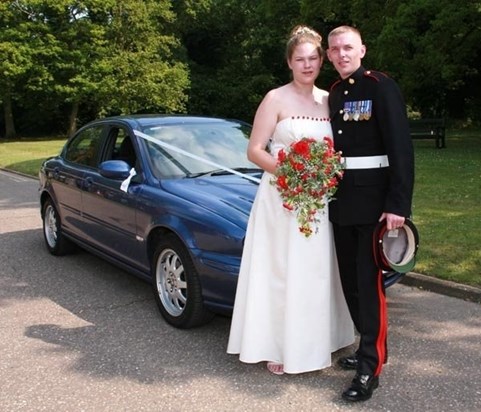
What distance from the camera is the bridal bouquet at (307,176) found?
3.31m

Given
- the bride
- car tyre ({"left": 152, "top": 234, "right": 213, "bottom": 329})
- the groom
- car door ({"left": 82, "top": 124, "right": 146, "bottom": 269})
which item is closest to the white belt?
the groom

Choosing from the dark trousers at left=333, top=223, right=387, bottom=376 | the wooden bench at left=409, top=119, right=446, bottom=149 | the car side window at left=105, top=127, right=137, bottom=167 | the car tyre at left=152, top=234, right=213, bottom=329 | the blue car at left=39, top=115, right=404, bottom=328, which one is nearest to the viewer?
the dark trousers at left=333, top=223, right=387, bottom=376

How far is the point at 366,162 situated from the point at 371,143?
110 millimetres

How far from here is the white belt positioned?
10.9 ft

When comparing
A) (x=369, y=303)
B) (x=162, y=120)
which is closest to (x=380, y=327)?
(x=369, y=303)

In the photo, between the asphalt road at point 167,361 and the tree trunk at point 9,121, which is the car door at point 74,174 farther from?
the tree trunk at point 9,121

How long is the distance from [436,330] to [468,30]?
60.9ft

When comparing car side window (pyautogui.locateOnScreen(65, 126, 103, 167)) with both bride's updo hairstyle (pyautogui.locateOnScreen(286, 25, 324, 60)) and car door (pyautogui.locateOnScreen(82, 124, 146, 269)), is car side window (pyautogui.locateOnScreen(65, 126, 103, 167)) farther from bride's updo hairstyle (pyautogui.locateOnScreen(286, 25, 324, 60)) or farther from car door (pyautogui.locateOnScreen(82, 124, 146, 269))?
bride's updo hairstyle (pyautogui.locateOnScreen(286, 25, 324, 60))

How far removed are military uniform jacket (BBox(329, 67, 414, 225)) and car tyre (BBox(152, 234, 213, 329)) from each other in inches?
52.7

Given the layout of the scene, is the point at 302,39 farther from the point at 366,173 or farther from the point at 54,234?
the point at 54,234

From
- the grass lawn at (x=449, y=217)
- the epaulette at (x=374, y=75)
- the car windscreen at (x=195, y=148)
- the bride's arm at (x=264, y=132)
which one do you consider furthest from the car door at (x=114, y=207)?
the grass lawn at (x=449, y=217)

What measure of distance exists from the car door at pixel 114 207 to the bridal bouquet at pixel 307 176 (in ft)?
6.07

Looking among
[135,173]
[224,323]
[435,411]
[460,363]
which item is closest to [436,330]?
[460,363]

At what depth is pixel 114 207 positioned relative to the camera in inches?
209
